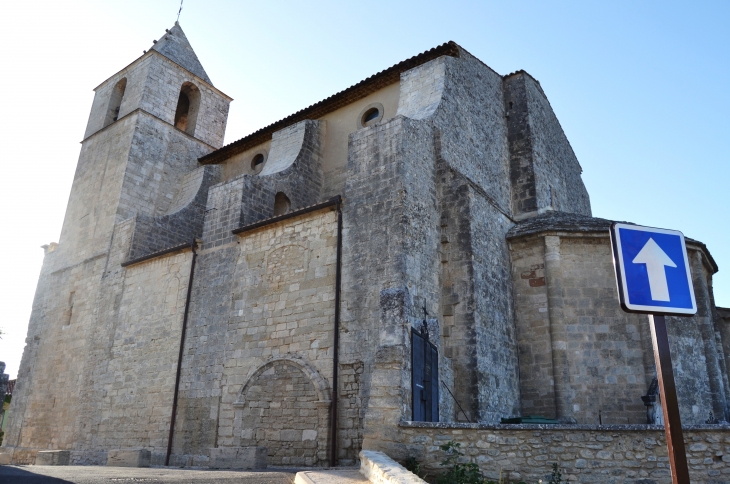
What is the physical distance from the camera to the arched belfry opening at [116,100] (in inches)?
785

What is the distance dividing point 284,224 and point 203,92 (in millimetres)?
10767

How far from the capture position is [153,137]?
1827 centimetres

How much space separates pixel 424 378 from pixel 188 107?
16.2m

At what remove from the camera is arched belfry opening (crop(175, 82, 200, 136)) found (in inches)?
795

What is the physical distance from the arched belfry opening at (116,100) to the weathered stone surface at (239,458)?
47.0ft

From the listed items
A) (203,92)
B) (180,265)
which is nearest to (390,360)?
(180,265)

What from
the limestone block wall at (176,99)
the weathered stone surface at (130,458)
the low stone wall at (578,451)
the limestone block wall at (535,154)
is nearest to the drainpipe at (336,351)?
the low stone wall at (578,451)

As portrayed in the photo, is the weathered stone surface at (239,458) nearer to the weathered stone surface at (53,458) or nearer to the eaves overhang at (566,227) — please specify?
the weathered stone surface at (53,458)

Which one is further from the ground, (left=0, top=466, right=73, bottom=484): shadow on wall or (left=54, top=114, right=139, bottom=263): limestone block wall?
(left=54, top=114, right=139, bottom=263): limestone block wall

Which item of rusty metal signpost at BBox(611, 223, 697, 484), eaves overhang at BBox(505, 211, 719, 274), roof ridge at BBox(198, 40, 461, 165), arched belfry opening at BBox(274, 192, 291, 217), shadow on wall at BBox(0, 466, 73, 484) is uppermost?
roof ridge at BBox(198, 40, 461, 165)

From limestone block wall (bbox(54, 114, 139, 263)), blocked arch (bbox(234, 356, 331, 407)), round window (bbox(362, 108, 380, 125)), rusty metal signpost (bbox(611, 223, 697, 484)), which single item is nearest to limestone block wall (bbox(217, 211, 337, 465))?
blocked arch (bbox(234, 356, 331, 407))

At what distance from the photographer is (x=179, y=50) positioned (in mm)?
20516

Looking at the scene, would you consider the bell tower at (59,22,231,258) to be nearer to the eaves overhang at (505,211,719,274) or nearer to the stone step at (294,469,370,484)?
the eaves overhang at (505,211,719,274)

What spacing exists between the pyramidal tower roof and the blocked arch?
13.0 metres
